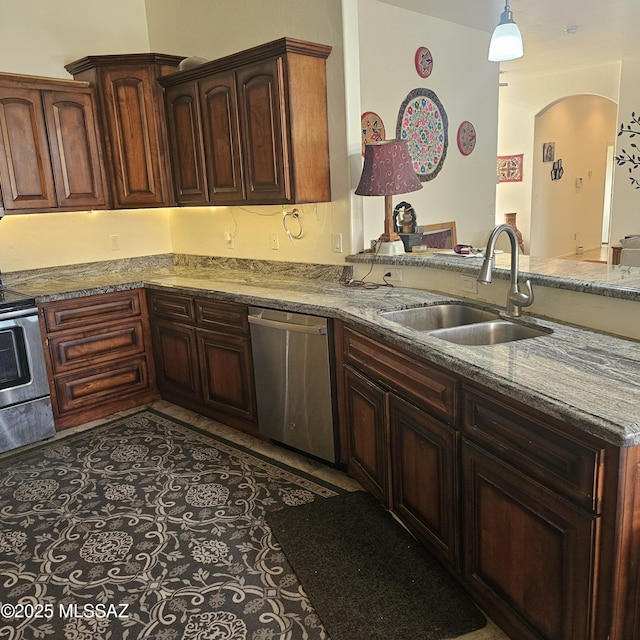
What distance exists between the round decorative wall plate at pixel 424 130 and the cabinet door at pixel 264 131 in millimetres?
1299

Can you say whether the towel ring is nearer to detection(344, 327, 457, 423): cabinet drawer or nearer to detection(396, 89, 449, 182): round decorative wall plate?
detection(396, 89, 449, 182): round decorative wall plate

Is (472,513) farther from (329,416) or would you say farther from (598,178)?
(598,178)

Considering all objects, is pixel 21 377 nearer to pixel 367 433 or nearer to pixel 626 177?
pixel 367 433

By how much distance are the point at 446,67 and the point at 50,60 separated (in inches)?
115

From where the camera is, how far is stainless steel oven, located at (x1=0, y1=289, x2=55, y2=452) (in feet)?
11.2

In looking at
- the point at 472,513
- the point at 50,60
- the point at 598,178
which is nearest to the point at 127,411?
the point at 50,60

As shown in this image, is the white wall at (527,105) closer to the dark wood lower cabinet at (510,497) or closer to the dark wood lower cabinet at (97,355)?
the dark wood lower cabinet at (97,355)

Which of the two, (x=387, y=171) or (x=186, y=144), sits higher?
(x=186, y=144)

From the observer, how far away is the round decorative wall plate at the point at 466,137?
4766mm

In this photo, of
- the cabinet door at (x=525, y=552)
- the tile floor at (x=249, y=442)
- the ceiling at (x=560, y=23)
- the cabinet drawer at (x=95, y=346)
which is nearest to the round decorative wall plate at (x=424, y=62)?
the ceiling at (x=560, y=23)

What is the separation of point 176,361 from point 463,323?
6.85ft

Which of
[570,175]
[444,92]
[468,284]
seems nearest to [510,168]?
[570,175]

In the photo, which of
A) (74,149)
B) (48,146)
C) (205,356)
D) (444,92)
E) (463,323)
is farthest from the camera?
(444,92)

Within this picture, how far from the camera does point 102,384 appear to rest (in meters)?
3.96
